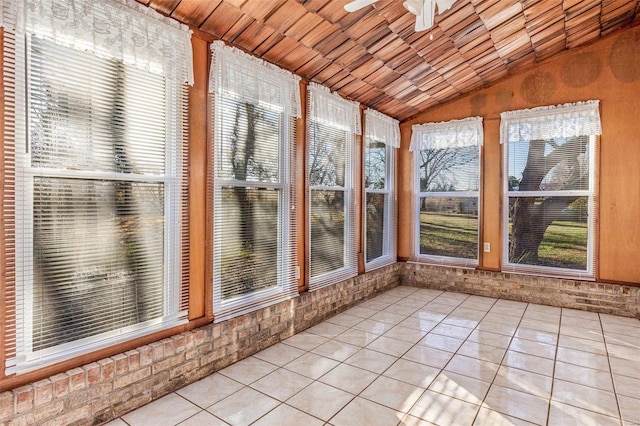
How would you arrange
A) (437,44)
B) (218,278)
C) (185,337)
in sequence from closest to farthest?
(185,337)
(218,278)
(437,44)

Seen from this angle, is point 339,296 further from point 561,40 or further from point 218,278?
point 561,40

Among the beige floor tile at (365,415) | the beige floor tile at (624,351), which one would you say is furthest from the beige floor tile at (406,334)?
the beige floor tile at (624,351)

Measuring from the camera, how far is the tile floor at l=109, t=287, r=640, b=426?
2.14 m

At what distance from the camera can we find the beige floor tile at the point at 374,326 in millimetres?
3543

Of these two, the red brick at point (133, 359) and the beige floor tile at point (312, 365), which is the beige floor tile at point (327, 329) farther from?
the red brick at point (133, 359)

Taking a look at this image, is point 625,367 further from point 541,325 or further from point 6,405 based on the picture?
point 6,405

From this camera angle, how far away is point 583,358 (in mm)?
2916

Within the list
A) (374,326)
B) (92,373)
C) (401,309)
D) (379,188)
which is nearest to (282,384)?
(92,373)

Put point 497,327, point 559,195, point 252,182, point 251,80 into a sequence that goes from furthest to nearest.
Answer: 1. point 559,195
2. point 497,327
3. point 252,182
4. point 251,80

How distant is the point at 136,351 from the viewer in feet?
7.28

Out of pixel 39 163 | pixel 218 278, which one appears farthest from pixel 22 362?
pixel 218 278

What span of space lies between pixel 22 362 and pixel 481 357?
314cm

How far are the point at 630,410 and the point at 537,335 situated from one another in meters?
1.25

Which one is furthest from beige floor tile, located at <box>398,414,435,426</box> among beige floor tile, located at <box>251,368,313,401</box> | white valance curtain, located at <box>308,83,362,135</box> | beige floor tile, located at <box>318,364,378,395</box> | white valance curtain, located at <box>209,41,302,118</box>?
white valance curtain, located at <box>308,83,362,135</box>
